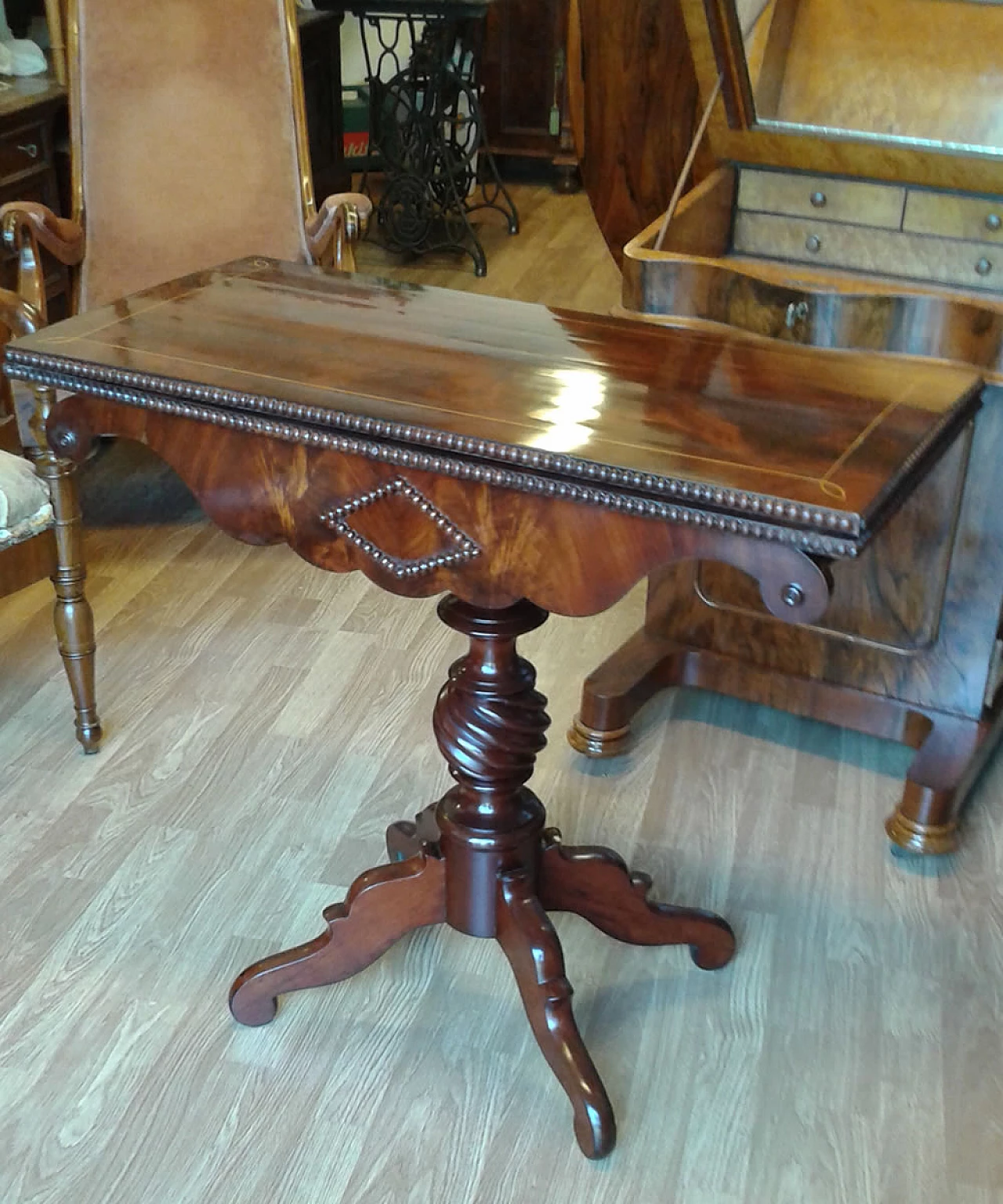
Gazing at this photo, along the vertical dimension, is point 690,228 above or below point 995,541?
above

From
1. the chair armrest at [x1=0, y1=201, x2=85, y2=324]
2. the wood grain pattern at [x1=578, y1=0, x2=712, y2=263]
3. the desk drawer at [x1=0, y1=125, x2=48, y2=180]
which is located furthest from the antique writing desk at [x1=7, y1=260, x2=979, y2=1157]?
the desk drawer at [x1=0, y1=125, x2=48, y2=180]

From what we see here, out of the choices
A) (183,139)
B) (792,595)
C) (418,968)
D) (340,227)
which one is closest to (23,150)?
(183,139)

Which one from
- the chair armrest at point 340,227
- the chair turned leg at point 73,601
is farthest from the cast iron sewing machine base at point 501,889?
the chair armrest at point 340,227

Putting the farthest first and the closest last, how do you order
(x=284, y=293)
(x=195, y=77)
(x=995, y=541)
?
(x=195, y=77) < (x=995, y=541) < (x=284, y=293)

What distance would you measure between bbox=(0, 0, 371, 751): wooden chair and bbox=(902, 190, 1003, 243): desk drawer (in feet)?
3.39

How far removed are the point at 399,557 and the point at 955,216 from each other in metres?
1.08

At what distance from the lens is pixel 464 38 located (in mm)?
4598

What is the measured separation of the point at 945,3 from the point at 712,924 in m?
1.34

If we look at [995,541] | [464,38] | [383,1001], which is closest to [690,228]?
[995,541]

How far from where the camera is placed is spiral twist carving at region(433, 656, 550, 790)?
55.9 inches

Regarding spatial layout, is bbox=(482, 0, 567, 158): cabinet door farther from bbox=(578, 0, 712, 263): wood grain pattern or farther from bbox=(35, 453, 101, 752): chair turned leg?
bbox=(35, 453, 101, 752): chair turned leg

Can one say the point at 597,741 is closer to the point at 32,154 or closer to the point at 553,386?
the point at 553,386

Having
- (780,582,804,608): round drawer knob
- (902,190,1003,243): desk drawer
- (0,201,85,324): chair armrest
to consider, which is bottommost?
(0,201,85,324): chair armrest

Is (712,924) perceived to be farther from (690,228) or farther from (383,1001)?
(690,228)
